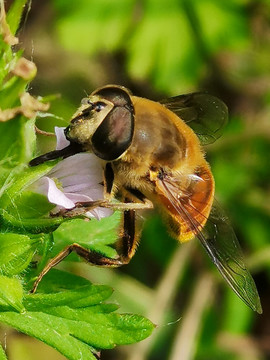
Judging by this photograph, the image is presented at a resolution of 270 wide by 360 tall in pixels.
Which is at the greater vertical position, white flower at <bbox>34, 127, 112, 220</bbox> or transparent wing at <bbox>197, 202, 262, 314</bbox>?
white flower at <bbox>34, 127, 112, 220</bbox>

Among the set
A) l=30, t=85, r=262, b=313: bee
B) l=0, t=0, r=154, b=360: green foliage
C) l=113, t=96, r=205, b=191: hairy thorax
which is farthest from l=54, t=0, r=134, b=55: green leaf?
l=0, t=0, r=154, b=360: green foliage

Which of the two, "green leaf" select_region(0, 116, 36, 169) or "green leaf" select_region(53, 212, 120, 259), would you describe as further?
"green leaf" select_region(53, 212, 120, 259)

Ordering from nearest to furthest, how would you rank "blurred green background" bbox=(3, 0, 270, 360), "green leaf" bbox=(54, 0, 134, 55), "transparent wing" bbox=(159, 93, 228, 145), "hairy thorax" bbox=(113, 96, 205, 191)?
"hairy thorax" bbox=(113, 96, 205, 191)
"transparent wing" bbox=(159, 93, 228, 145)
"blurred green background" bbox=(3, 0, 270, 360)
"green leaf" bbox=(54, 0, 134, 55)

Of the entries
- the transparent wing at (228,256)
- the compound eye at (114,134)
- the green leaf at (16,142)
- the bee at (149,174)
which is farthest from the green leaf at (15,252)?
the transparent wing at (228,256)

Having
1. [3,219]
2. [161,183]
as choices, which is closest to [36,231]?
[3,219]

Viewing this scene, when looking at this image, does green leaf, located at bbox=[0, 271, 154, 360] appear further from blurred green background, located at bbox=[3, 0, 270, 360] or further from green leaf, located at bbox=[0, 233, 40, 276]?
blurred green background, located at bbox=[3, 0, 270, 360]

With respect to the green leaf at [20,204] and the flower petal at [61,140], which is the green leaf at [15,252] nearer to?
the green leaf at [20,204]

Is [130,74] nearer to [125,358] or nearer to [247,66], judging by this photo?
[247,66]
